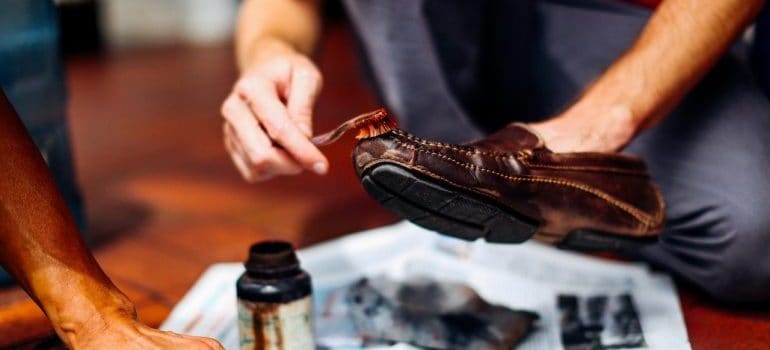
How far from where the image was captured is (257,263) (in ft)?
2.30

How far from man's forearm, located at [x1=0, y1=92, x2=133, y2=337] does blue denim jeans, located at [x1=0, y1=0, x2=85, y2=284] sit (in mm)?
335

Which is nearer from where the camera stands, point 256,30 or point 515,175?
point 515,175

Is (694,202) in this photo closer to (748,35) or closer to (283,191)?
(748,35)

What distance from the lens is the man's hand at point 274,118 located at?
2.32 ft

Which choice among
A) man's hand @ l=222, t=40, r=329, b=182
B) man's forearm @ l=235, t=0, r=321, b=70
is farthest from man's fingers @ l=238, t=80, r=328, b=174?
man's forearm @ l=235, t=0, r=321, b=70

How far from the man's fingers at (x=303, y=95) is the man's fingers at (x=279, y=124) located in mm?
14

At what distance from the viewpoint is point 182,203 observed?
4.37 ft

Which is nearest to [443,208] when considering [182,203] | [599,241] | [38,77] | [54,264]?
[599,241]

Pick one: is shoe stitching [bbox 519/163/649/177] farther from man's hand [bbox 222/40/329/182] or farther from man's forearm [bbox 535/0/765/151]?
man's hand [bbox 222/40/329/182]

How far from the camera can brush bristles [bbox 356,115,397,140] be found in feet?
2.09

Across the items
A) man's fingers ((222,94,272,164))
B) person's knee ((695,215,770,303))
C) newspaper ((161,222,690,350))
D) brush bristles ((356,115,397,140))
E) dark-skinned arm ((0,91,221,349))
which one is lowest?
newspaper ((161,222,690,350))

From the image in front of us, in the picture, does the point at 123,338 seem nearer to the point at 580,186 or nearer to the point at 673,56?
the point at 580,186

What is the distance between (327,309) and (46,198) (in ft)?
1.00

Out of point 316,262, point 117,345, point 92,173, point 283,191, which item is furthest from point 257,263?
point 92,173
